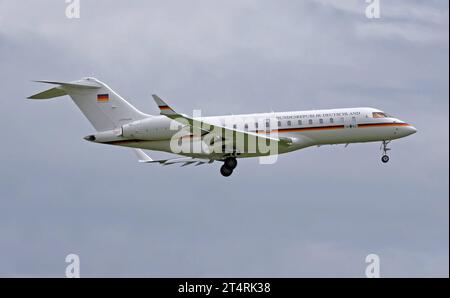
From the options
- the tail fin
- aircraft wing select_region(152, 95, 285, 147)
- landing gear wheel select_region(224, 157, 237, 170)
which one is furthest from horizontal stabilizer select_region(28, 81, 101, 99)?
landing gear wheel select_region(224, 157, 237, 170)

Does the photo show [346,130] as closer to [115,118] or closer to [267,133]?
[267,133]

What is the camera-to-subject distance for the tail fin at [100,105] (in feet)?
171

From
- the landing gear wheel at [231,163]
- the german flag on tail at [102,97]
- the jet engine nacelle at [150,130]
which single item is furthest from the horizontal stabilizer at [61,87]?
the landing gear wheel at [231,163]

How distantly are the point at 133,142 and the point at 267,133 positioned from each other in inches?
Answer: 251

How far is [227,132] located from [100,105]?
6.70 metres

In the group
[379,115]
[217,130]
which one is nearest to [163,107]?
[217,130]

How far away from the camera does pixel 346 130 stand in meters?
51.3

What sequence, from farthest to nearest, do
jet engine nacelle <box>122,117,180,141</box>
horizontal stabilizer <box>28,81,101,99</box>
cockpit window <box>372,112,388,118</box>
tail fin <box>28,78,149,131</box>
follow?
tail fin <box>28,78,149,131</box> < cockpit window <box>372,112,388,118</box> < jet engine nacelle <box>122,117,180,141</box> < horizontal stabilizer <box>28,81,101,99</box>

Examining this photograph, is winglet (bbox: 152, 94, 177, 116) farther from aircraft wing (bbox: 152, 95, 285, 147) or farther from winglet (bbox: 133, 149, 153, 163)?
winglet (bbox: 133, 149, 153, 163)

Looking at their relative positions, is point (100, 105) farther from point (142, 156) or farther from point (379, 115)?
point (379, 115)

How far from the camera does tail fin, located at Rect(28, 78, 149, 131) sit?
52.2 meters

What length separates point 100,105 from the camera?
5244 centimetres

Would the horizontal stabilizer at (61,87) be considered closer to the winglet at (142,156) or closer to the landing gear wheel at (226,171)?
the winglet at (142,156)
